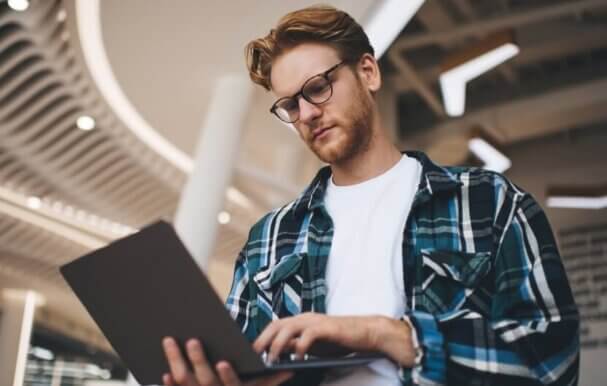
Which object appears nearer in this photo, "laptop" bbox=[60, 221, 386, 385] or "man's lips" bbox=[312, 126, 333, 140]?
"laptop" bbox=[60, 221, 386, 385]

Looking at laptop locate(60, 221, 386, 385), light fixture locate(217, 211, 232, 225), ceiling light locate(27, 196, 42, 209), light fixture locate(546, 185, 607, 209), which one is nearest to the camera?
laptop locate(60, 221, 386, 385)

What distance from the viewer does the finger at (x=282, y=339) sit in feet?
3.84

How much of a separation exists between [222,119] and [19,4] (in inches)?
87.4

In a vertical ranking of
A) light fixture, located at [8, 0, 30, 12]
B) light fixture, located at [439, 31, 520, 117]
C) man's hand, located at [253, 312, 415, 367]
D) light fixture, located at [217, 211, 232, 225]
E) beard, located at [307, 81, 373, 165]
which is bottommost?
light fixture, located at [217, 211, 232, 225]

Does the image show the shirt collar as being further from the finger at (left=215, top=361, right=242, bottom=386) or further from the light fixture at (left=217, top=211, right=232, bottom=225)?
the light fixture at (left=217, top=211, right=232, bottom=225)

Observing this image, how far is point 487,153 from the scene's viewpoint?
29.1 ft

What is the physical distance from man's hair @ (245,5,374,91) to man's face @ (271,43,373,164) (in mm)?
21

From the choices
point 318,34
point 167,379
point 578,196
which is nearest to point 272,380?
point 167,379

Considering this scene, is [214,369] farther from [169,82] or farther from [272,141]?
[272,141]

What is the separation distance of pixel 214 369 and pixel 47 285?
14.9 metres

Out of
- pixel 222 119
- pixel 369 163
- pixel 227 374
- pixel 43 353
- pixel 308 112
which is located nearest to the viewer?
pixel 227 374

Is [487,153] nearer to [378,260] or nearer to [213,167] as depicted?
[213,167]

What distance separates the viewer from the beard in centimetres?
156

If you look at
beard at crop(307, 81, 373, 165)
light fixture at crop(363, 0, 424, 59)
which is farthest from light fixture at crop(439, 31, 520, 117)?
beard at crop(307, 81, 373, 165)
